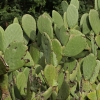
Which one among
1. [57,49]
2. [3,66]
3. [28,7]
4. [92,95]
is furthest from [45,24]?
[28,7]

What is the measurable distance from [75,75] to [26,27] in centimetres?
41

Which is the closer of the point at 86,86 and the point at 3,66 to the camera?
the point at 3,66

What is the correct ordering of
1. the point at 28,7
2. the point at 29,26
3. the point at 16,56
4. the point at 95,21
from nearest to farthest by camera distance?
the point at 16,56 → the point at 29,26 → the point at 95,21 → the point at 28,7

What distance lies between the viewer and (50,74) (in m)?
1.19

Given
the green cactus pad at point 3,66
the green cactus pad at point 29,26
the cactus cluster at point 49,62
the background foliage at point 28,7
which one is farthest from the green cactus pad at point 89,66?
the background foliage at point 28,7

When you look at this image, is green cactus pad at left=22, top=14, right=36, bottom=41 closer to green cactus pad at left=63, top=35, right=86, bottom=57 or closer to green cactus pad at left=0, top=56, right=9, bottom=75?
green cactus pad at left=63, top=35, right=86, bottom=57

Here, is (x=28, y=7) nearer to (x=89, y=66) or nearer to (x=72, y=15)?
(x=72, y=15)

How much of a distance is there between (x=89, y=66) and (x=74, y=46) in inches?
4.1

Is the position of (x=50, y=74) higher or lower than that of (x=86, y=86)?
higher

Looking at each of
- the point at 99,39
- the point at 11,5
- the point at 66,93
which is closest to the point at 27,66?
the point at 66,93

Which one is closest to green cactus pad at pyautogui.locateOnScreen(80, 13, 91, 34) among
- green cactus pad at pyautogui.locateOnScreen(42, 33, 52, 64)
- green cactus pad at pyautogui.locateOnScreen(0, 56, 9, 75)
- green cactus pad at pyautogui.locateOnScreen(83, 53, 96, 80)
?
green cactus pad at pyautogui.locateOnScreen(83, 53, 96, 80)

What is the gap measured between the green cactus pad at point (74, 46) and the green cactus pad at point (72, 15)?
12.7 inches

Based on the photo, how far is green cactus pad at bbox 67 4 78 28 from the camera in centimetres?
174

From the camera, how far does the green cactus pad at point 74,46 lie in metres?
1.41
